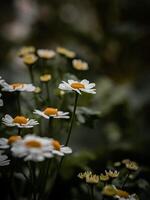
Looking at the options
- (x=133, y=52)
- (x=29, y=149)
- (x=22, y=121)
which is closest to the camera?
(x=29, y=149)

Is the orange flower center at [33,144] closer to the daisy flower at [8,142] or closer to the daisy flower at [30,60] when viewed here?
the daisy flower at [8,142]

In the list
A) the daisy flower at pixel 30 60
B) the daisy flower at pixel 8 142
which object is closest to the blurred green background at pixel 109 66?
the daisy flower at pixel 30 60

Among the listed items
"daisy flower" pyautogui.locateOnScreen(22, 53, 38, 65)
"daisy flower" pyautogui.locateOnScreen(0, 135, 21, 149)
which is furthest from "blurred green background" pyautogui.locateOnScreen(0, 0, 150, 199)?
"daisy flower" pyautogui.locateOnScreen(0, 135, 21, 149)

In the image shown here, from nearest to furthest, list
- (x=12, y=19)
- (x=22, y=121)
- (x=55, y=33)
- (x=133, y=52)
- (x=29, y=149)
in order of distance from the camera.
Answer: (x=29, y=149)
(x=22, y=121)
(x=133, y=52)
(x=55, y=33)
(x=12, y=19)

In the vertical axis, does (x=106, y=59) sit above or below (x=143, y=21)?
below

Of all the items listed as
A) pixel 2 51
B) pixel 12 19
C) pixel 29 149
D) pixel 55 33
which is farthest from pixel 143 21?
pixel 29 149

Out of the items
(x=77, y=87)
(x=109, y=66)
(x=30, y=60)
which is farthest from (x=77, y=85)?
(x=109, y=66)

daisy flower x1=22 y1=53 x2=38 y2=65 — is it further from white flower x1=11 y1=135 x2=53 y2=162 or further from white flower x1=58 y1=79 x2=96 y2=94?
white flower x1=11 y1=135 x2=53 y2=162

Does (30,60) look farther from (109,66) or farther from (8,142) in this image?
(109,66)

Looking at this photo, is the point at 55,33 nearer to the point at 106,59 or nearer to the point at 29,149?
the point at 106,59
